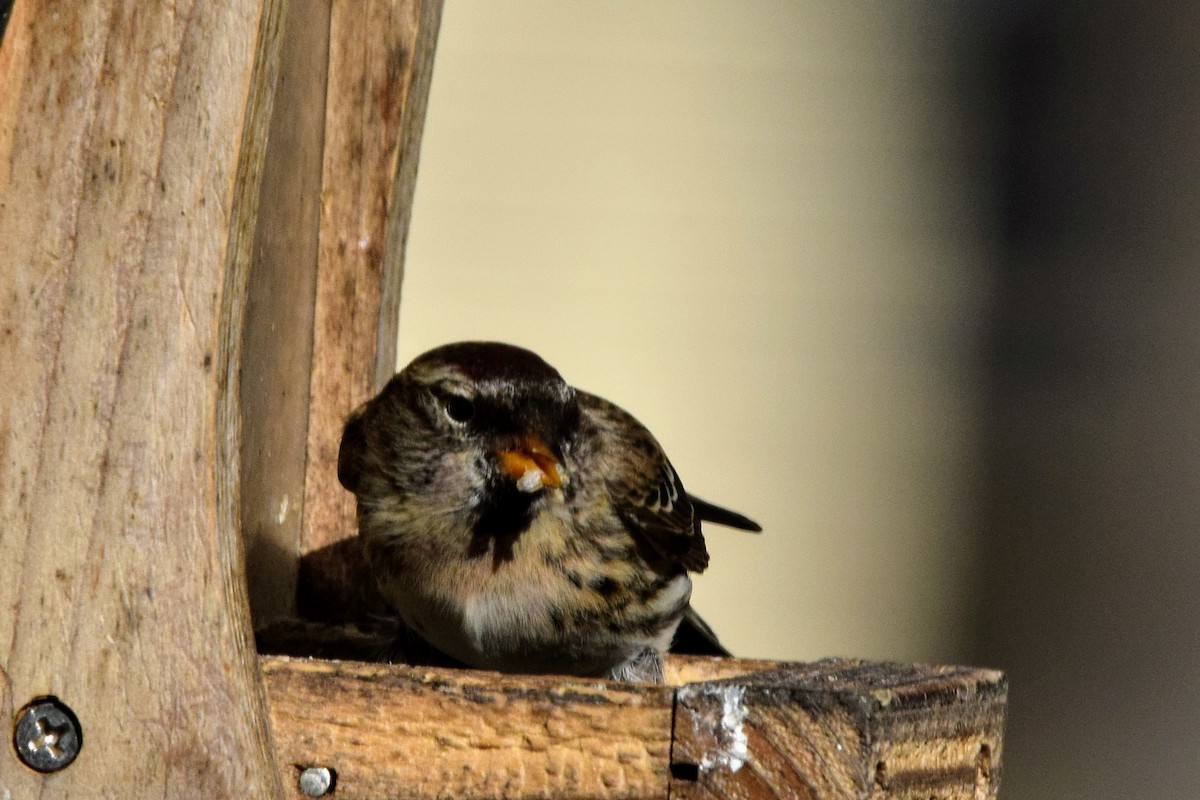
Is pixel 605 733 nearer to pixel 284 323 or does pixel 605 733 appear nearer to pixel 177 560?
pixel 177 560

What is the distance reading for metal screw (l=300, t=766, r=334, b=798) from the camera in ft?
6.19

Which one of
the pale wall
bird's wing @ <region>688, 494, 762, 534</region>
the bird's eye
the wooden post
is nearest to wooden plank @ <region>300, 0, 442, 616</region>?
the wooden post

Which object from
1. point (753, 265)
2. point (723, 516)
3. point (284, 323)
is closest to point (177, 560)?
point (284, 323)

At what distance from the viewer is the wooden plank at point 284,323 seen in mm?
2572

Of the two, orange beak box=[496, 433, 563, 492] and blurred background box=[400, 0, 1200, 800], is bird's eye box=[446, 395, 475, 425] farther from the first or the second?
blurred background box=[400, 0, 1200, 800]

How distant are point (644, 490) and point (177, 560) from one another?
125cm

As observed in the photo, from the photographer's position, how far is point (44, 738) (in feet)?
5.90

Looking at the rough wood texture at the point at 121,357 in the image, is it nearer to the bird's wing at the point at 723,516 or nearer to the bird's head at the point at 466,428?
the bird's head at the point at 466,428

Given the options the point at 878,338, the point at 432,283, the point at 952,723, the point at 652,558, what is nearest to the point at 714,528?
the point at 878,338

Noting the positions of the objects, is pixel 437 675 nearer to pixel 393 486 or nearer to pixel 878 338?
pixel 393 486

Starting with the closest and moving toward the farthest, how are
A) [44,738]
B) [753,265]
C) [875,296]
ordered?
1. [44,738]
2. [753,265]
3. [875,296]

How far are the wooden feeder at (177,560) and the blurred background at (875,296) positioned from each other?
3427mm

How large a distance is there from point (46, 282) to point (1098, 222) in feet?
15.0

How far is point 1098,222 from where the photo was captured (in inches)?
223
